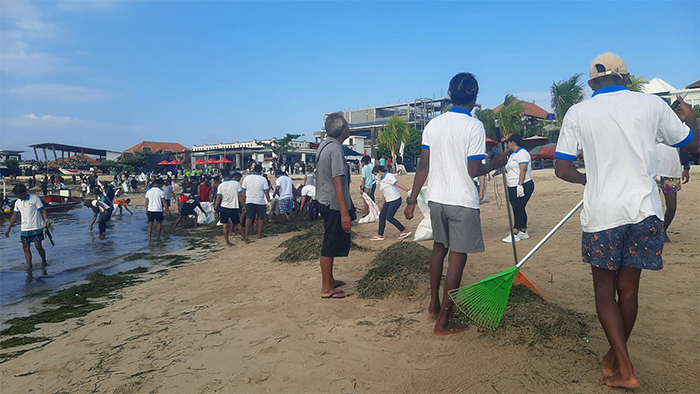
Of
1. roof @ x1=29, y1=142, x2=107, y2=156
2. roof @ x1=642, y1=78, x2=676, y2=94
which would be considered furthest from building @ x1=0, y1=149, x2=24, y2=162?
roof @ x1=642, y1=78, x2=676, y2=94

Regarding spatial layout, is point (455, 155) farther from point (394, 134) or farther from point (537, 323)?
point (394, 134)

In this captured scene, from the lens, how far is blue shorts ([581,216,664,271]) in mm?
2354

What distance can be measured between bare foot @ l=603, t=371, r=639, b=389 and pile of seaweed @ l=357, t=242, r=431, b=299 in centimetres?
203

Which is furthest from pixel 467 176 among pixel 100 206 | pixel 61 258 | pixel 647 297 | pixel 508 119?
pixel 508 119

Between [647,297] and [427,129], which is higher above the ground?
[427,129]

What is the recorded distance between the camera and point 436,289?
3.60 meters

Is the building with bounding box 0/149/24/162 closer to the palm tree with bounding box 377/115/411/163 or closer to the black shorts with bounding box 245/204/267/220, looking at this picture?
the palm tree with bounding box 377/115/411/163

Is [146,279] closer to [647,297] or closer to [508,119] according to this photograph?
[647,297]

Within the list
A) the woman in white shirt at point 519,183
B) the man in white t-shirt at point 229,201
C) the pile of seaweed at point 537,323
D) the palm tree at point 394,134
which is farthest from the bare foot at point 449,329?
the palm tree at point 394,134

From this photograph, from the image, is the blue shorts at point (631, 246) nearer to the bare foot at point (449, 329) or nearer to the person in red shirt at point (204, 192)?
the bare foot at point (449, 329)

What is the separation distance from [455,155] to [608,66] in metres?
1.12

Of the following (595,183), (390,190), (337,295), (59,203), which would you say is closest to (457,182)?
(595,183)

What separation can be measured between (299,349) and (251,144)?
58.8 m

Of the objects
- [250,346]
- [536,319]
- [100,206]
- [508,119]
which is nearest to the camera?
[536,319]
